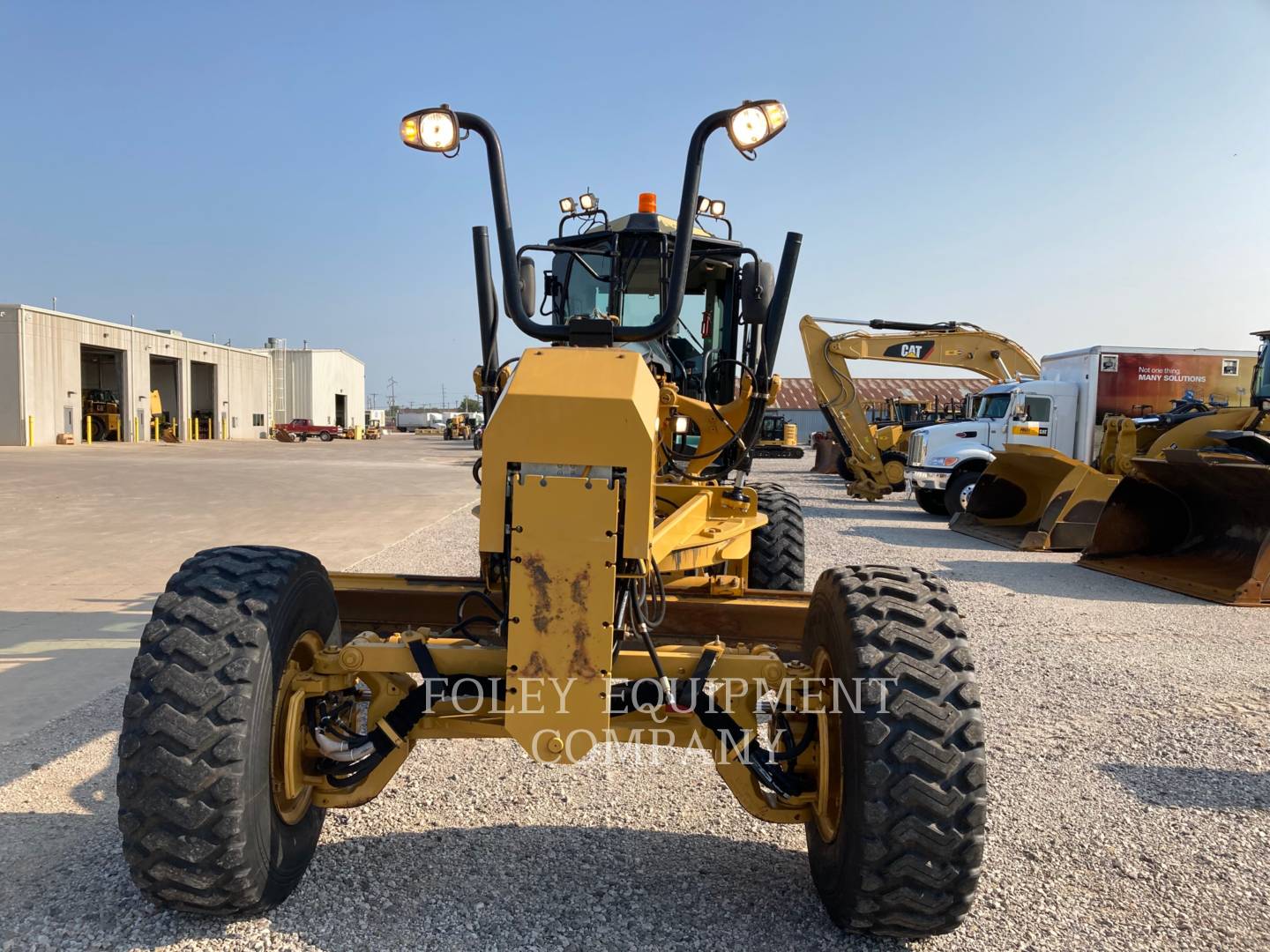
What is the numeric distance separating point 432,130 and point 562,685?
6.50ft

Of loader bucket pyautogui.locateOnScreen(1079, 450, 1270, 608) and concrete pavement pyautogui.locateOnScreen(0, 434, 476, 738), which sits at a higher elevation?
loader bucket pyautogui.locateOnScreen(1079, 450, 1270, 608)

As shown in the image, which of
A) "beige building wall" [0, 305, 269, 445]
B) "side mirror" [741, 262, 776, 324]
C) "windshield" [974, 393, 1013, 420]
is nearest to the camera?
"side mirror" [741, 262, 776, 324]

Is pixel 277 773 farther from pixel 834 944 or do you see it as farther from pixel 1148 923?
pixel 1148 923

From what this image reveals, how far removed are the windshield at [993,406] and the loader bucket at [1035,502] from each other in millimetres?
4357

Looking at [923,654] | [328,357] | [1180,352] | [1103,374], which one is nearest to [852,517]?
[1103,374]

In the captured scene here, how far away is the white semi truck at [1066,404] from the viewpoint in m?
15.6

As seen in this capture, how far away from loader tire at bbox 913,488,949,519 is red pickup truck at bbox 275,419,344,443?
141 ft

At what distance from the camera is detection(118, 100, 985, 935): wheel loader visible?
2.35 meters

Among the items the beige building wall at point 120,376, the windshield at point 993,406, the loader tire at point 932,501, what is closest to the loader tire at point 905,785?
the loader tire at point 932,501

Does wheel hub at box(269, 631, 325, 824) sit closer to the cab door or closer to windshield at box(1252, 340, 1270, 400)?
windshield at box(1252, 340, 1270, 400)

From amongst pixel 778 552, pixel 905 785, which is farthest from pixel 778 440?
pixel 905 785

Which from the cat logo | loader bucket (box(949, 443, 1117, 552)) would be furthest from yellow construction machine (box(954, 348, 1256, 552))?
the cat logo

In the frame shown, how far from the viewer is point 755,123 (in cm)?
293

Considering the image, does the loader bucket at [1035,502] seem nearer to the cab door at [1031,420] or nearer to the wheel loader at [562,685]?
the cab door at [1031,420]
